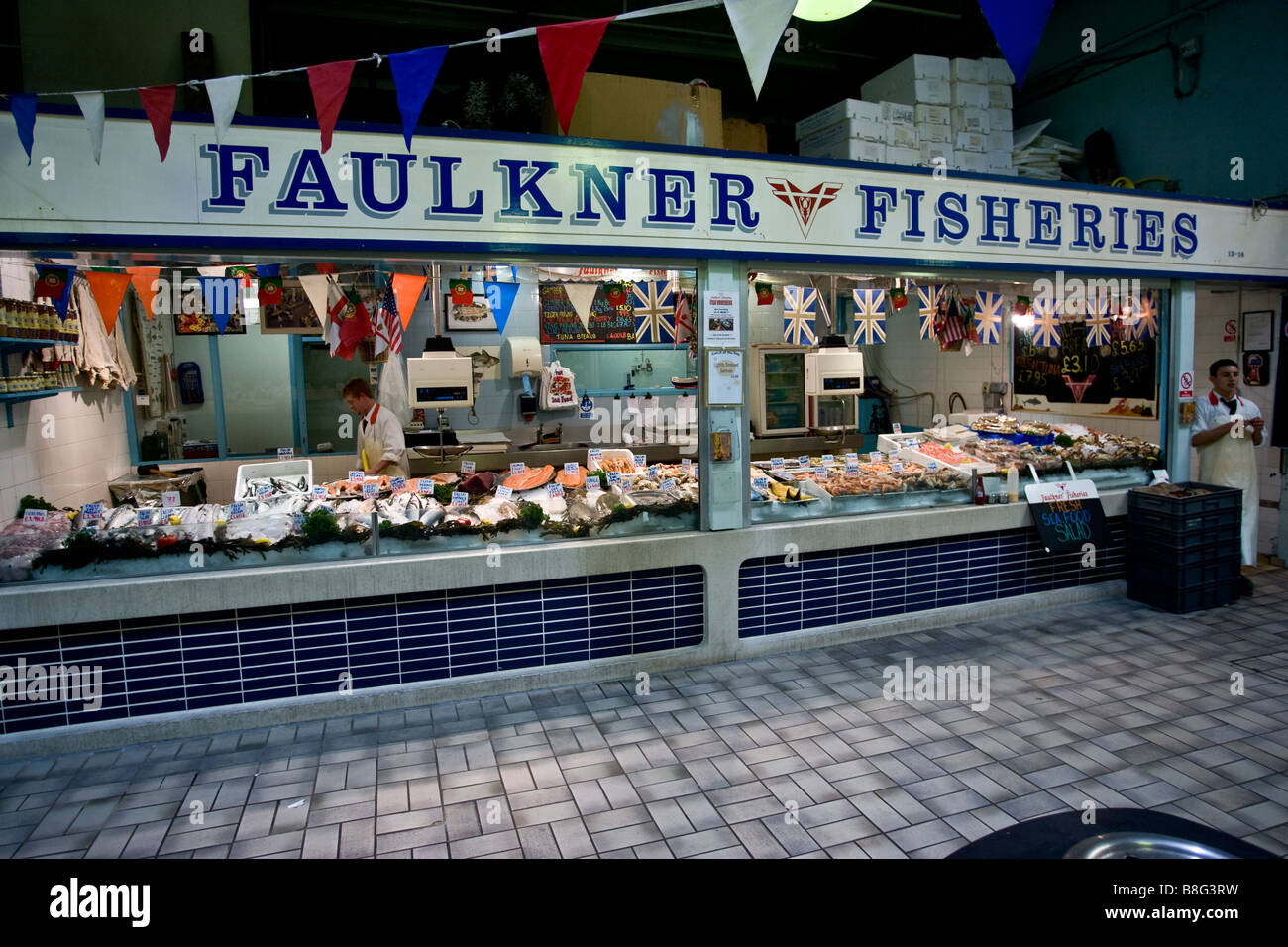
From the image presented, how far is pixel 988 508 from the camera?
6.39m

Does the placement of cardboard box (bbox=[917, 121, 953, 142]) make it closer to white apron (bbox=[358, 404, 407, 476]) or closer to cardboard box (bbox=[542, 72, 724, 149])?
cardboard box (bbox=[542, 72, 724, 149])

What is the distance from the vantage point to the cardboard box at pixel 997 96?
290 inches

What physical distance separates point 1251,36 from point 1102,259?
3.01 metres

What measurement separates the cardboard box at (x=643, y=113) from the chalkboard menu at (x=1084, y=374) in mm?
5322

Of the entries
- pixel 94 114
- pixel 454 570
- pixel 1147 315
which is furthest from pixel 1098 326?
pixel 94 114

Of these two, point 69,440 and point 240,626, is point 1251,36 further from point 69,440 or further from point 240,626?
point 69,440

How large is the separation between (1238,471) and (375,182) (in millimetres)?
7702

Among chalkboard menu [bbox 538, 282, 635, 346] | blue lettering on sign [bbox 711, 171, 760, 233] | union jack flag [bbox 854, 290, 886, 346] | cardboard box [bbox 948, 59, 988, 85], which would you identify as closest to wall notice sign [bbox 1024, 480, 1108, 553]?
union jack flag [bbox 854, 290, 886, 346]

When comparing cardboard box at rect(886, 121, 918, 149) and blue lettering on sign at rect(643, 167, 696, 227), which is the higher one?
cardboard box at rect(886, 121, 918, 149)

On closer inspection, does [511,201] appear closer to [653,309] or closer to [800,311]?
[653,309]

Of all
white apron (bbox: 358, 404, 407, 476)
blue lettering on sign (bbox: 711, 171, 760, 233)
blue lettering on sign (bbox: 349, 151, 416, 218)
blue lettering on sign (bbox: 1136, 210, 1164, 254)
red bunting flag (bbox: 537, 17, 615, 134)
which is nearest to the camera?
red bunting flag (bbox: 537, 17, 615, 134)

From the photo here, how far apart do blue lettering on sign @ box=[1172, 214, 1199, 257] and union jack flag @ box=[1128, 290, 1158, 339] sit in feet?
1.52

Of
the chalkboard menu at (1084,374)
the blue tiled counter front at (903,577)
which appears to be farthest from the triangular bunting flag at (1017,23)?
the chalkboard menu at (1084,374)

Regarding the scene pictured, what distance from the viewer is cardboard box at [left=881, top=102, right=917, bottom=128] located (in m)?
6.89
